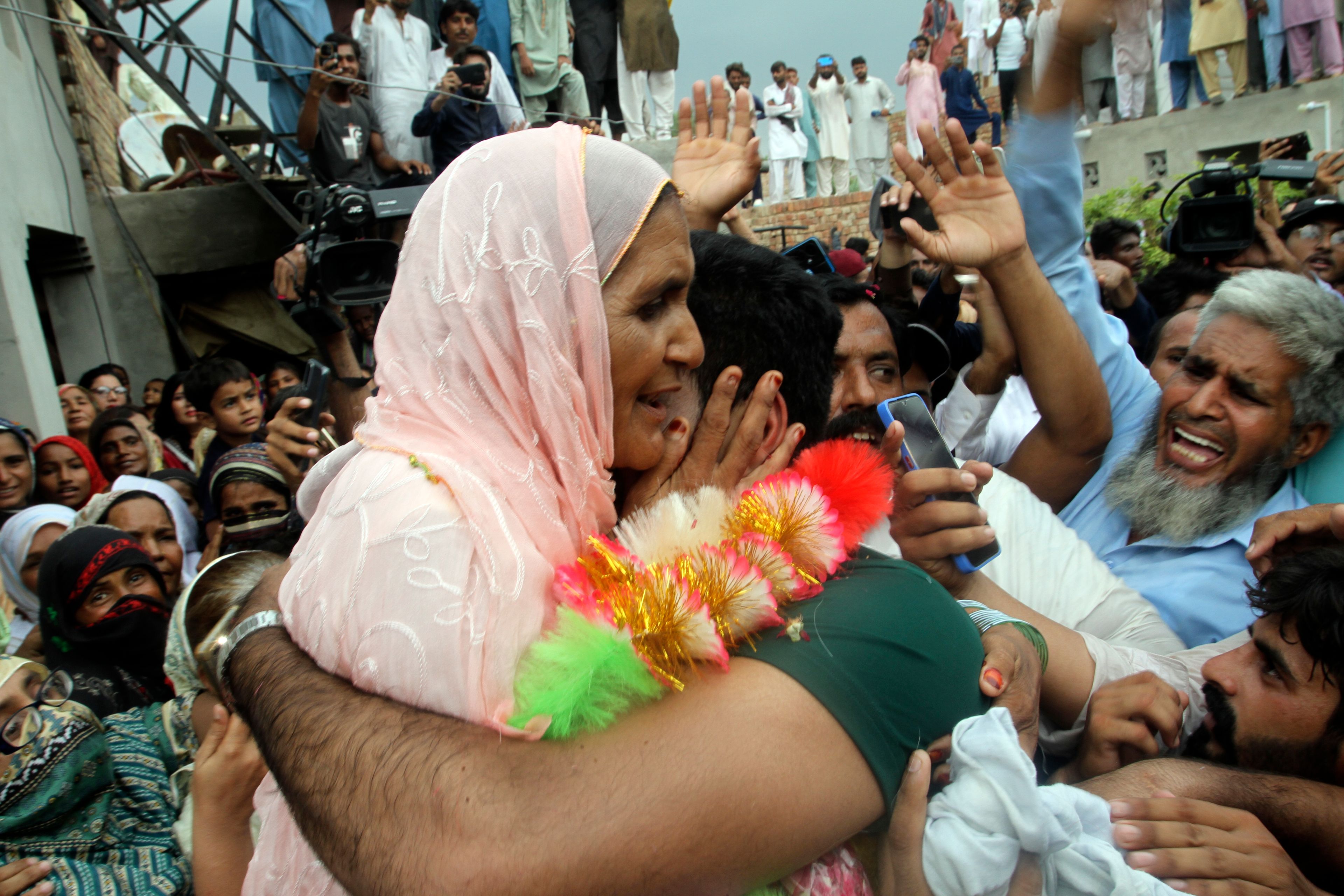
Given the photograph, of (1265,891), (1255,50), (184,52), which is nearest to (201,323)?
(184,52)

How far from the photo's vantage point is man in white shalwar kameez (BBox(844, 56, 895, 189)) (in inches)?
606

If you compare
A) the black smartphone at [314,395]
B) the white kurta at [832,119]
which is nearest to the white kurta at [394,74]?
the black smartphone at [314,395]

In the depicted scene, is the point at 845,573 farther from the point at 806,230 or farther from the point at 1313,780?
the point at 806,230

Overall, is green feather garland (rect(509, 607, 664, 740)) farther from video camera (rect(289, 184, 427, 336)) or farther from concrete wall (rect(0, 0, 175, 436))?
concrete wall (rect(0, 0, 175, 436))

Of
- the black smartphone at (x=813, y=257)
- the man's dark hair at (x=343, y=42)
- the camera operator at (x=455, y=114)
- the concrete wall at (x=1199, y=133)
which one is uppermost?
the man's dark hair at (x=343, y=42)

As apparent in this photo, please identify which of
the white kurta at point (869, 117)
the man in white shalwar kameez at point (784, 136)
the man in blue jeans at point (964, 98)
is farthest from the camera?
the white kurta at point (869, 117)

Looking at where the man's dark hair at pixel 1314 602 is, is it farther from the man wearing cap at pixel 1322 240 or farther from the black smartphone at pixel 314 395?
the man wearing cap at pixel 1322 240

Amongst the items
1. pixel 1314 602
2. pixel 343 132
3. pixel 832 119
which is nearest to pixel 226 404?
pixel 343 132

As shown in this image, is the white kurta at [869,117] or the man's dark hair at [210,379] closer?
the man's dark hair at [210,379]

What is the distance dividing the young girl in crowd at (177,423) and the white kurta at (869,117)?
1230cm

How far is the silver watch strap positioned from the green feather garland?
0.46m

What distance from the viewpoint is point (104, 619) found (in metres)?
3.21

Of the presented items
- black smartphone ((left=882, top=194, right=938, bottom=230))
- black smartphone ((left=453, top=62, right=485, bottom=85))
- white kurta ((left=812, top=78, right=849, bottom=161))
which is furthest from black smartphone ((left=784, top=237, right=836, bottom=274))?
white kurta ((left=812, top=78, right=849, bottom=161))

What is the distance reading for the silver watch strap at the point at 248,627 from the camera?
133 centimetres
